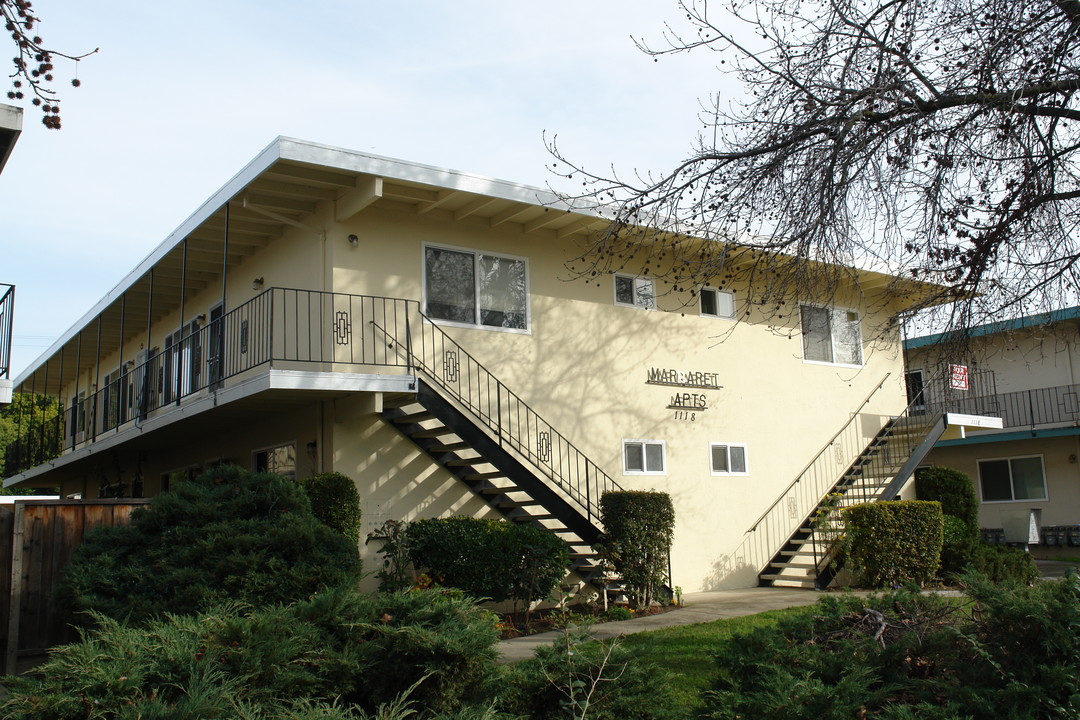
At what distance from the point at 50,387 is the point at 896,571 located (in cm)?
2294

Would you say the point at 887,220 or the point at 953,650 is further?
the point at 887,220

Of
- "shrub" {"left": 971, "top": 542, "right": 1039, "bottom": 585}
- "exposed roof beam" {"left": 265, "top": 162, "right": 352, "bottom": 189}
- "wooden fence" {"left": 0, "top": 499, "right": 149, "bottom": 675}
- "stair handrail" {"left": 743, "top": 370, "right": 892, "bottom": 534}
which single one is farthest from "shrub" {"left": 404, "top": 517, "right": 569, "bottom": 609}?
"shrub" {"left": 971, "top": 542, "right": 1039, "bottom": 585}

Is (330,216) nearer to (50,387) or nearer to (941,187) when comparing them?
(941,187)

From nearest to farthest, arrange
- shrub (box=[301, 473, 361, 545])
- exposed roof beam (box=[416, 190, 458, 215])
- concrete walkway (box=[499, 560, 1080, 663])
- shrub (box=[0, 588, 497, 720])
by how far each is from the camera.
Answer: shrub (box=[0, 588, 497, 720]), concrete walkway (box=[499, 560, 1080, 663]), shrub (box=[301, 473, 361, 545]), exposed roof beam (box=[416, 190, 458, 215])

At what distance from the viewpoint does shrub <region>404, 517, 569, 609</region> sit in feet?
37.7

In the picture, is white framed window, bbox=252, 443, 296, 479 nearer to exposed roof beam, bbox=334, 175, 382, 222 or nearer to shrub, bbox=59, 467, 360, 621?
exposed roof beam, bbox=334, 175, 382, 222

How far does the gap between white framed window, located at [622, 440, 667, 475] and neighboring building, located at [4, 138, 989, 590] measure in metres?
0.03

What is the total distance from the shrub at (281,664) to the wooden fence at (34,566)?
18.8 ft

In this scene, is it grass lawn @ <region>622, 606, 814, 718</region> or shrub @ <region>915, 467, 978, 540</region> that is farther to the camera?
shrub @ <region>915, 467, 978, 540</region>

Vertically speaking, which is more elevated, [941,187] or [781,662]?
[941,187]

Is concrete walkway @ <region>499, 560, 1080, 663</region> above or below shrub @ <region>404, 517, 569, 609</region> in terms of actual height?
below

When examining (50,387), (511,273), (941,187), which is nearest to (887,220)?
(941,187)

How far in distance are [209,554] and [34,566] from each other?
2849mm

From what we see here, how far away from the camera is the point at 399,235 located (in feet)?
43.2
